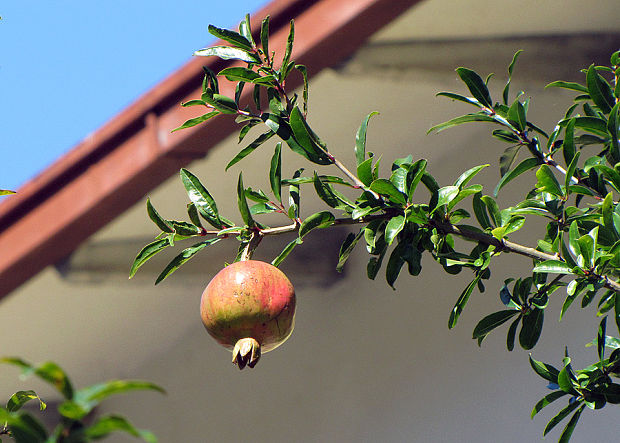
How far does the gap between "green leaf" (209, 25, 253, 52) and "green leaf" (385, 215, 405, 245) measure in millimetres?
373

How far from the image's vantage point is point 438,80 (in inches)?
95.1

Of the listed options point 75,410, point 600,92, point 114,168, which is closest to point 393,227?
point 600,92

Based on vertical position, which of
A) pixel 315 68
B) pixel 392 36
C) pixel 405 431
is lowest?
pixel 405 431

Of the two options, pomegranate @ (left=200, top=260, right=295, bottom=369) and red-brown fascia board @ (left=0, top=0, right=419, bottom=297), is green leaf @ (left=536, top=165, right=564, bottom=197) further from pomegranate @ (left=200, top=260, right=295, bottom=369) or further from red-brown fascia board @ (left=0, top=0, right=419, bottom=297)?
red-brown fascia board @ (left=0, top=0, right=419, bottom=297)

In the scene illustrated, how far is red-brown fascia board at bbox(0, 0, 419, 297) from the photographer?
74.2 inches

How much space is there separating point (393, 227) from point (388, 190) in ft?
0.19

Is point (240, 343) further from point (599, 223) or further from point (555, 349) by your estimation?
point (555, 349)

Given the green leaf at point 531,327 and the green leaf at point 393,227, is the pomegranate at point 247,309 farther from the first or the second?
the green leaf at point 531,327

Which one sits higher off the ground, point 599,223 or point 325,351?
point 599,223

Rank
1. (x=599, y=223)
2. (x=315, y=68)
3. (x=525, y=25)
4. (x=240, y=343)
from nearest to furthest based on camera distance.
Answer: (x=240, y=343) → (x=599, y=223) → (x=315, y=68) → (x=525, y=25)

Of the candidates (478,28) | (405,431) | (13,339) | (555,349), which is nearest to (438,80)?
(478,28)

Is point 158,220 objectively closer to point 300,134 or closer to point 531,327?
point 300,134

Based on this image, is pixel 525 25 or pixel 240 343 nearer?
pixel 240 343

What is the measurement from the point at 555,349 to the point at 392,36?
3.65ft
